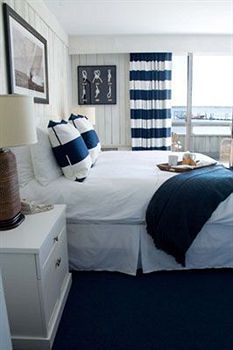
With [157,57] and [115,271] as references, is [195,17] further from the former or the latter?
[115,271]

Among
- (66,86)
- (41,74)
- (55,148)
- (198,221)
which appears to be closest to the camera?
(198,221)

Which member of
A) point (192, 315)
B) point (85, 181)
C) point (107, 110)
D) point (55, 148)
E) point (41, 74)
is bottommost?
point (192, 315)

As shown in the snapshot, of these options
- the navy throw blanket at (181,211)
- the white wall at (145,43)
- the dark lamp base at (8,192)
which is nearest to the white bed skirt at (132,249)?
the navy throw blanket at (181,211)

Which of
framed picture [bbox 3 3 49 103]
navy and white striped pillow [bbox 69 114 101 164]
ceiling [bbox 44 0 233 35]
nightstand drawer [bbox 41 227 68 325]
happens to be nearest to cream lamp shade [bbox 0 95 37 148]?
nightstand drawer [bbox 41 227 68 325]

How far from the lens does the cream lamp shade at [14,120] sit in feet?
4.66

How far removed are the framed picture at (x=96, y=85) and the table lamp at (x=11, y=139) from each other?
343 centimetres

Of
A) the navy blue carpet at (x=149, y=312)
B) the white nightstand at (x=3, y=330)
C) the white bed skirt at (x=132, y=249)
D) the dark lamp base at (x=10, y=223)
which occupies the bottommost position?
the navy blue carpet at (x=149, y=312)

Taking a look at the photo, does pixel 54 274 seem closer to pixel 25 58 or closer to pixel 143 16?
pixel 25 58

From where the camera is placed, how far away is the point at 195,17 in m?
3.71

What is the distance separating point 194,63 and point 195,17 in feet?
4.09

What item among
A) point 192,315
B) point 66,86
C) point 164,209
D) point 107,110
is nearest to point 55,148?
point 164,209

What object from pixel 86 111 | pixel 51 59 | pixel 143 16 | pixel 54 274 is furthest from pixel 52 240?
pixel 143 16

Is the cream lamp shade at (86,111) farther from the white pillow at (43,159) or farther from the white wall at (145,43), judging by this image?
the white pillow at (43,159)

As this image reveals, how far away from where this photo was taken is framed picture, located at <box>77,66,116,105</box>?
15.8 feet
